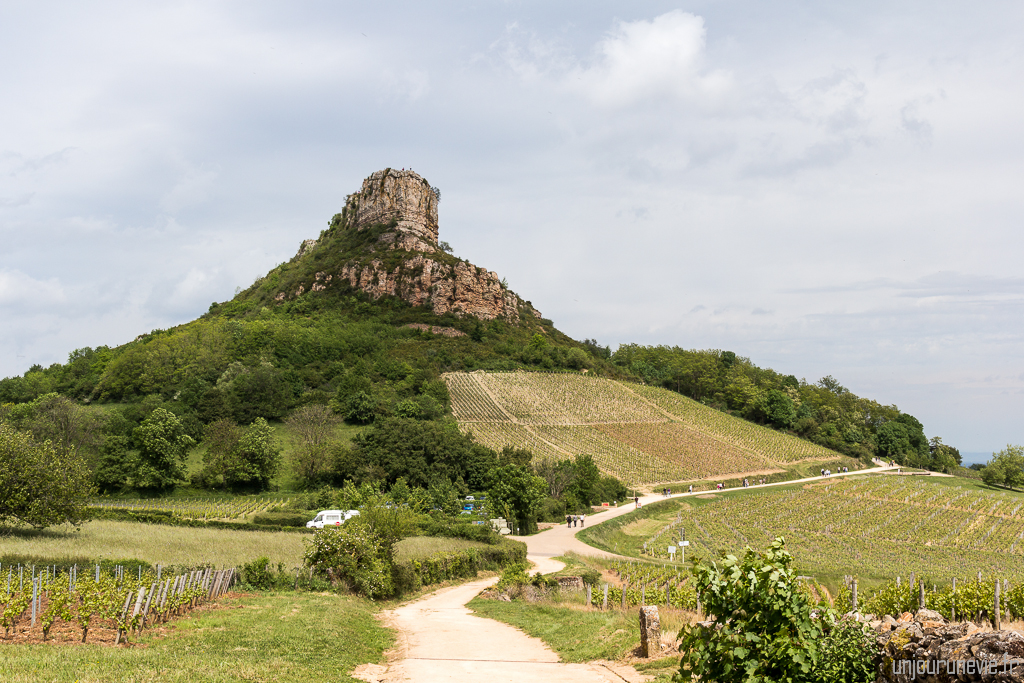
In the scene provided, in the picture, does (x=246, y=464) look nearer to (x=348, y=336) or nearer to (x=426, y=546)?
(x=426, y=546)

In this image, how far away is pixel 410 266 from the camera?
131 metres

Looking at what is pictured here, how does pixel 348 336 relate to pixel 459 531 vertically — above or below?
above

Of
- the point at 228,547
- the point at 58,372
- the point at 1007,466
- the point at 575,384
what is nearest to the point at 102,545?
the point at 228,547

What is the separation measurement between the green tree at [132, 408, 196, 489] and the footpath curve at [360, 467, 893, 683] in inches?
1704

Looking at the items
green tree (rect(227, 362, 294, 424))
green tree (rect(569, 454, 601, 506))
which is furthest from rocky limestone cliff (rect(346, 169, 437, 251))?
green tree (rect(569, 454, 601, 506))

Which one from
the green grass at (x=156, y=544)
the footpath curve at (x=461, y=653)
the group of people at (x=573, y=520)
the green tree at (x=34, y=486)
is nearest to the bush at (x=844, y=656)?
the footpath curve at (x=461, y=653)

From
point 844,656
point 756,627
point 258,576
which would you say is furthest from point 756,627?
point 258,576

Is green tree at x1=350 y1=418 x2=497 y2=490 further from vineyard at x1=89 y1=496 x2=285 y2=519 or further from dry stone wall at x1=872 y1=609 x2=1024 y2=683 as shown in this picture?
dry stone wall at x1=872 y1=609 x2=1024 y2=683

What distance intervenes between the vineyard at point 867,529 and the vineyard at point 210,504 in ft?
94.5

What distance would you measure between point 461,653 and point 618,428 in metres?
75.6

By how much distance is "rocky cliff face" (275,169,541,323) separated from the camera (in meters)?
128

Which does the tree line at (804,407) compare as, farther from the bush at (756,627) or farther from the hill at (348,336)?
the bush at (756,627)

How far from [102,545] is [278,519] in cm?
1549

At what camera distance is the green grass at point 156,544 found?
839 inches
